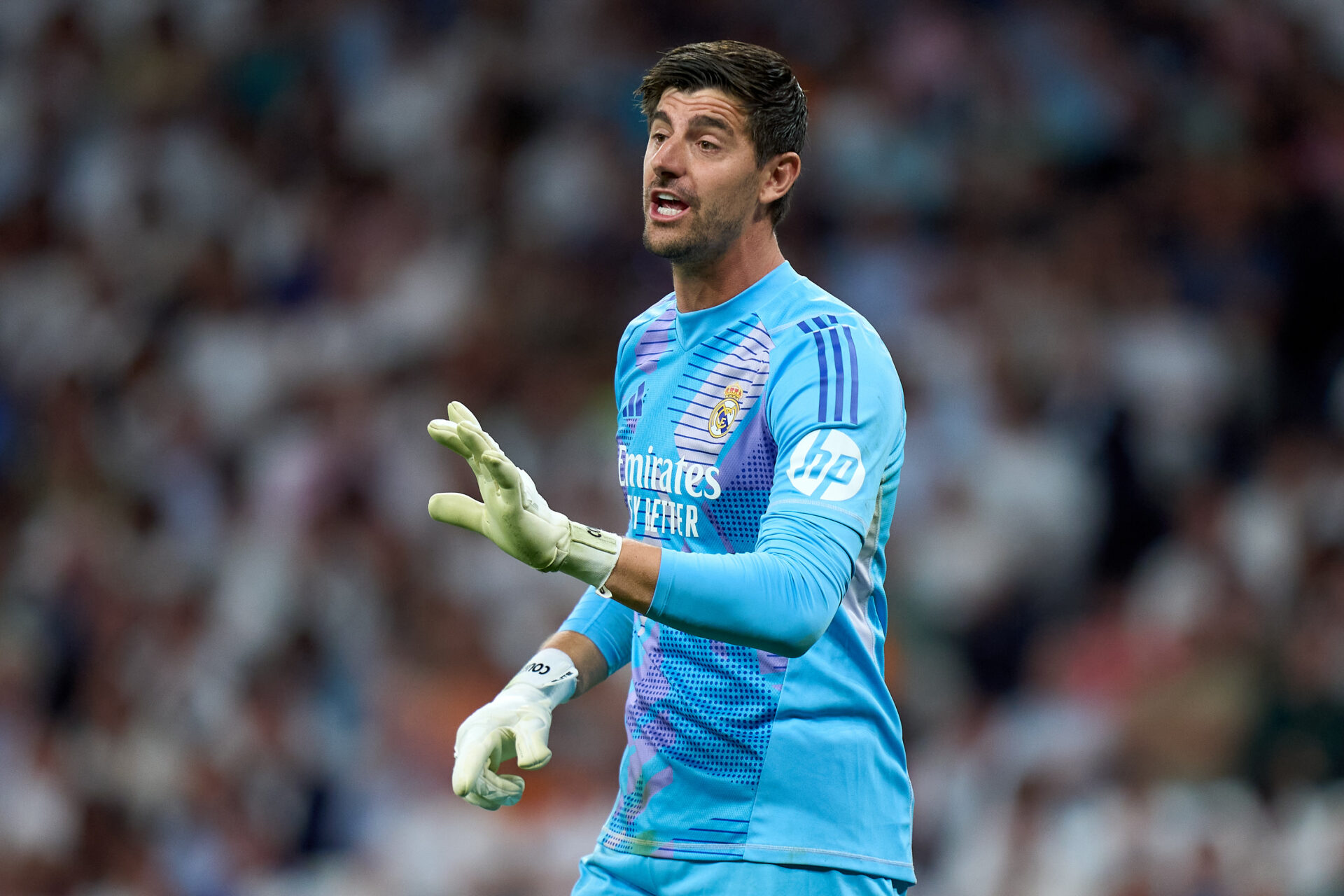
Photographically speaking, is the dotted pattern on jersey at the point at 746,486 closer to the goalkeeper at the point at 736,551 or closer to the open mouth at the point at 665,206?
the goalkeeper at the point at 736,551

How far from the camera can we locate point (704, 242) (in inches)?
147

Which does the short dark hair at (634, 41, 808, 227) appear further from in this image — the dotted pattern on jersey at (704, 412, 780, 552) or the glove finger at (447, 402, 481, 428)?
the glove finger at (447, 402, 481, 428)

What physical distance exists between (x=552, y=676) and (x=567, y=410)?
5.80m

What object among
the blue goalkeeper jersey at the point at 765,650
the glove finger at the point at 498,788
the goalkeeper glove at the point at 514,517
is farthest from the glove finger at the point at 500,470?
the glove finger at the point at 498,788

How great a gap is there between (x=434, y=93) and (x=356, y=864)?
18.3 ft

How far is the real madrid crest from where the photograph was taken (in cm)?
362

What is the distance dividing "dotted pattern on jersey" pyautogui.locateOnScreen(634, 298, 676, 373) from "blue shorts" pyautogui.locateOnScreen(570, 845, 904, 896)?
3.77 ft

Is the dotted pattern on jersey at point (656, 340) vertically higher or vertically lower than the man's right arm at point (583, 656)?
higher

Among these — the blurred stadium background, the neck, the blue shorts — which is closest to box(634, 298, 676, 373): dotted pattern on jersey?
the neck

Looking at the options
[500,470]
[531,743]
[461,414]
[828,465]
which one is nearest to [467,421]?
[461,414]

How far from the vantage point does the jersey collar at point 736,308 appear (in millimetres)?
3766

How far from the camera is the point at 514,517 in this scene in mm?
3010

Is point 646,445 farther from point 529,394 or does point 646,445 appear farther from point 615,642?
point 529,394

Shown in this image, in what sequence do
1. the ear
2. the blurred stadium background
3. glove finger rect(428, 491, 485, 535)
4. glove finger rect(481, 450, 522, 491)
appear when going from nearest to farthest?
glove finger rect(481, 450, 522, 491) → glove finger rect(428, 491, 485, 535) → the ear → the blurred stadium background
